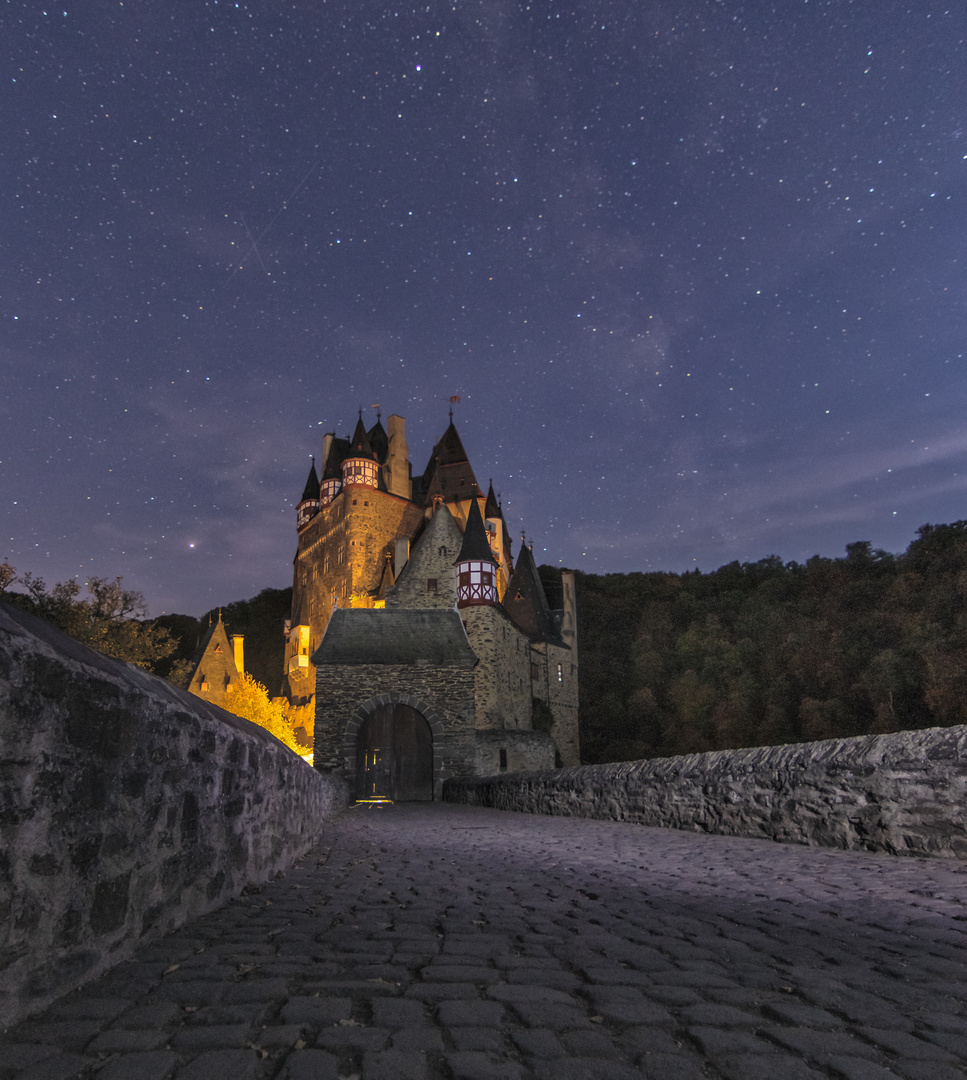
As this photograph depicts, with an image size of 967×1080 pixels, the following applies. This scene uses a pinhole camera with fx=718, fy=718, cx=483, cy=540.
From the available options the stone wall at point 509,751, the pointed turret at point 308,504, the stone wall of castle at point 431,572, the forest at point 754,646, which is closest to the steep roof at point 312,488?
the pointed turret at point 308,504

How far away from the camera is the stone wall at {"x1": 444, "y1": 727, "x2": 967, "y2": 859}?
5332 millimetres

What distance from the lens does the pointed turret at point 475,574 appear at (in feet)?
119

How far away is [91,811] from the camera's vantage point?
2475mm

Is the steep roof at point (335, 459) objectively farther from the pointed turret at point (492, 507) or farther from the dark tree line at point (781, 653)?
the dark tree line at point (781, 653)

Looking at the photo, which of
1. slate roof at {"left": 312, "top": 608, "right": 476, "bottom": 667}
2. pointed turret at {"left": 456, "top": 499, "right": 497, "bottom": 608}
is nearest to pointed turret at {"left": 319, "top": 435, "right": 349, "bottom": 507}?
pointed turret at {"left": 456, "top": 499, "right": 497, "bottom": 608}

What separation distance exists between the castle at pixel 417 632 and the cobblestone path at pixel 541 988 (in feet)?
52.2

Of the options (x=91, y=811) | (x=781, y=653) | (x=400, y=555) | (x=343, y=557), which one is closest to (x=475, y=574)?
(x=400, y=555)

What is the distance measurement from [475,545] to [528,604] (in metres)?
9.66

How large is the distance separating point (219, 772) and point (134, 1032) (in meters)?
1.94

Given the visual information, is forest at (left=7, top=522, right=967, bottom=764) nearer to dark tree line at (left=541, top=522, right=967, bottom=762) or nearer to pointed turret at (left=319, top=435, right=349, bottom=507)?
dark tree line at (left=541, top=522, right=967, bottom=762)

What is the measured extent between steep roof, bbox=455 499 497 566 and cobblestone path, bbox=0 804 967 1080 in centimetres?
3302

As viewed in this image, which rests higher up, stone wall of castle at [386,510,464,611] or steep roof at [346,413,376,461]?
steep roof at [346,413,376,461]

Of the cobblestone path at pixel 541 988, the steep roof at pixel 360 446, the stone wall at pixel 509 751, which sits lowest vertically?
the stone wall at pixel 509 751

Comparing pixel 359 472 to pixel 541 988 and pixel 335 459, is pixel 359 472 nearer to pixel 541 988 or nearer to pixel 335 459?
pixel 335 459
